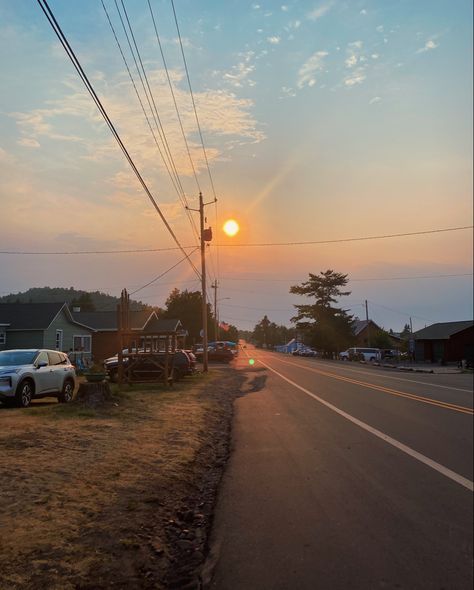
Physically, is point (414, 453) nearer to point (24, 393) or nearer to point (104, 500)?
point (104, 500)

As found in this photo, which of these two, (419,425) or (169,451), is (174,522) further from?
(419,425)

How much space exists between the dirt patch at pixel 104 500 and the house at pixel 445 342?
45.7 metres

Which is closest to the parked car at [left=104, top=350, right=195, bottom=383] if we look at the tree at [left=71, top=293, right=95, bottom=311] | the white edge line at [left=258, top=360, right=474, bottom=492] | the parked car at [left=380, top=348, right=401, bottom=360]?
the white edge line at [left=258, top=360, right=474, bottom=492]

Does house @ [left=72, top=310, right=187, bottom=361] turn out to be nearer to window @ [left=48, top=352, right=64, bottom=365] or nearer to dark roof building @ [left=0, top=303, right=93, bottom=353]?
dark roof building @ [left=0, top=303, right=93, bottom=353]

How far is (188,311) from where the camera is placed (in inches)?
3120

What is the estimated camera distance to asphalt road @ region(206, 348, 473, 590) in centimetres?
461

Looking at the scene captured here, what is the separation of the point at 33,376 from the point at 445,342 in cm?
5025

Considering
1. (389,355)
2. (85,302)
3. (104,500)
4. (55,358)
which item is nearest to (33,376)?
(55,358)

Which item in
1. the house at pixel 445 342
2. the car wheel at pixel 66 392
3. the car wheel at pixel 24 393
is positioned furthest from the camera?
the house at pixel 445 342

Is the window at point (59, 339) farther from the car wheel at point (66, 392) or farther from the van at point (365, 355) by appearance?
the van at point (365, 355)

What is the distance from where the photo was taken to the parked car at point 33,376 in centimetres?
1384

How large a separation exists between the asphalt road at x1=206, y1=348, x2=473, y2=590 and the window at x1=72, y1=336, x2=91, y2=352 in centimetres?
2694

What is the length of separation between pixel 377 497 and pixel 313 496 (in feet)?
2.59

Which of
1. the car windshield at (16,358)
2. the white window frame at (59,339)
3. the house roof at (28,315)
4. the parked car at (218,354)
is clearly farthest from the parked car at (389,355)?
the car windshield at (16,358)
